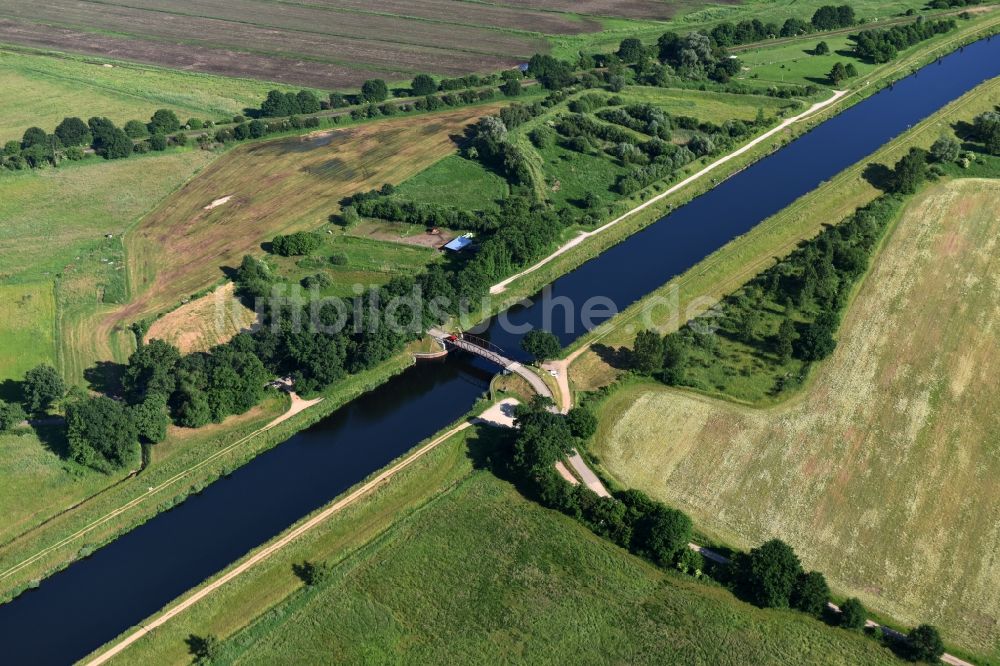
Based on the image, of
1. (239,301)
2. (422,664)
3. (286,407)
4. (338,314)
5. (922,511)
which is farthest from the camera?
(239,301)

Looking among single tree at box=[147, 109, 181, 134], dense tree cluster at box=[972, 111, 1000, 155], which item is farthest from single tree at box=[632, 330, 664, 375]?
single tree at box=[147, 109, 181, 134]

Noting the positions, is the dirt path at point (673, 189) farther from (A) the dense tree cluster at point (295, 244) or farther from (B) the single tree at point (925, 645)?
(B) the single tree at point (925, 645)

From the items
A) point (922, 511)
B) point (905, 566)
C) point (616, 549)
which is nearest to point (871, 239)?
point (922, 511)

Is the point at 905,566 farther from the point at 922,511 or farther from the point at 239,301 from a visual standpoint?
the point at 239,301

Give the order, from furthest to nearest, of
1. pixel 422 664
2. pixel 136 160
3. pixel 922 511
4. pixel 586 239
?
pixel 136 160 → pixel 586 239 → pixel 922 511 → pixel 422 664

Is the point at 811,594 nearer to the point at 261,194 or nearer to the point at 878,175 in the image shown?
the point at 878,175

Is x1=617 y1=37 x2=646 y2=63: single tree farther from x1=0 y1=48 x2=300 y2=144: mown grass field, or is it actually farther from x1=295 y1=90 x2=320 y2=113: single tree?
x1=0 y1=48 x2=300 y2=144: mown grass field
